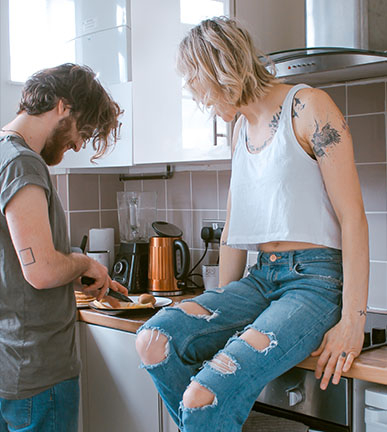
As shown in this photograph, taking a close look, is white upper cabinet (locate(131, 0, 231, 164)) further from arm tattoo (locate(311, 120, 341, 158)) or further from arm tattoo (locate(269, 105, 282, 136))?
arm tattoo (locate(311, 120, 341, 158))

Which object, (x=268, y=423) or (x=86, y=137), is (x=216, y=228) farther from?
(x=268, y=423)

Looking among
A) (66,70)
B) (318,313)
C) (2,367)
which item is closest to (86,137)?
(66,70)

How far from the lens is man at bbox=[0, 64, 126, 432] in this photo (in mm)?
1322

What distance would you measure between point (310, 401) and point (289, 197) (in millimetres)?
495

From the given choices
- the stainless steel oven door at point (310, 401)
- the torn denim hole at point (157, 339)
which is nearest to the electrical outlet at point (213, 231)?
the stainless steel oven door at point (310, 401)

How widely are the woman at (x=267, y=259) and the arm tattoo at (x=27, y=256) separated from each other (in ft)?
0.98

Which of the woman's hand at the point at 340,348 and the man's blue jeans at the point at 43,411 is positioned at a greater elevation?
the woman's hand at the point at 340,348

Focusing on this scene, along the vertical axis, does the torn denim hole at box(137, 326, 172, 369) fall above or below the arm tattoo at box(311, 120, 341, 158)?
below

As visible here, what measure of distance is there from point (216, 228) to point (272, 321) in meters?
1.09

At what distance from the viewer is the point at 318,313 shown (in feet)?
4.25

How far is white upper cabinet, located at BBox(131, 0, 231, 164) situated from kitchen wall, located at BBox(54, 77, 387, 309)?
0.35 metres

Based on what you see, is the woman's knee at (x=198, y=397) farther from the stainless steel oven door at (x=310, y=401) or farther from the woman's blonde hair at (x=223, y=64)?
the woman's blonde hair at (x=223, y=64)

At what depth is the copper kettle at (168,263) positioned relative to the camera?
227 centimetres

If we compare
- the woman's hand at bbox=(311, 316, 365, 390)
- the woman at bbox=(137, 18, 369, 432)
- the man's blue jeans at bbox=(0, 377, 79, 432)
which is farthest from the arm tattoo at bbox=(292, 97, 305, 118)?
the man's blue jeans at bbox=(0, 377, 79, 432)
